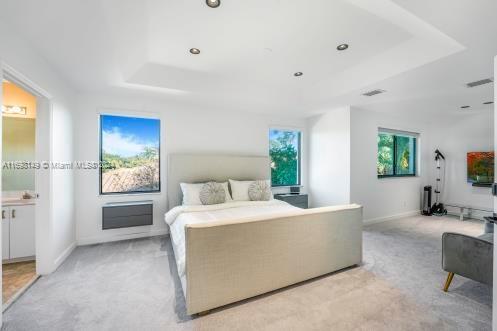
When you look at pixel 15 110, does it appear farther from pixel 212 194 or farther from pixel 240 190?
pixel 240 190

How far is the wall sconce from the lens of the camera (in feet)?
9.81

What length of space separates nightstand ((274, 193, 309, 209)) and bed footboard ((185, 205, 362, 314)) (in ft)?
6.64

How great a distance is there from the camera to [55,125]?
2697 mm

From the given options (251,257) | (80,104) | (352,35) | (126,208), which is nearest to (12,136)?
(80,104)

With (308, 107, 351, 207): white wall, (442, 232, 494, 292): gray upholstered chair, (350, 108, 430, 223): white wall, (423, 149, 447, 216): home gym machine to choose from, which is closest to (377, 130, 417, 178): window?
(350, 108, 430, 223): white wall

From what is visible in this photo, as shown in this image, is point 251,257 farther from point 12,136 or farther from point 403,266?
point 12,136

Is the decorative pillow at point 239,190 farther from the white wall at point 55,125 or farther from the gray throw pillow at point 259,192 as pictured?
the white wall at point 55,125

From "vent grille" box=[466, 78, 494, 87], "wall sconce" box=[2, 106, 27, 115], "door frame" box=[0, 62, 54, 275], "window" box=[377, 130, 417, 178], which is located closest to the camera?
"door frame" box=[0, 62, 54, 275]

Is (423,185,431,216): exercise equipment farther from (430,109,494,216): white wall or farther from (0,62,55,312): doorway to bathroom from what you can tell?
(0,62,55,312): doorway to bathroom

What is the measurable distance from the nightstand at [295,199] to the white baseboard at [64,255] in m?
3.59

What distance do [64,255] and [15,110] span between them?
2.15m

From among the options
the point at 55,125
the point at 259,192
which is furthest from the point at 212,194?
the point at 55,125

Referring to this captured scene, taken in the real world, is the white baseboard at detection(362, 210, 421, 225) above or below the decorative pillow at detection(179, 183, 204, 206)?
below

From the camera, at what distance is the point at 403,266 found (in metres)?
2.74
